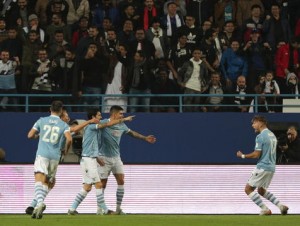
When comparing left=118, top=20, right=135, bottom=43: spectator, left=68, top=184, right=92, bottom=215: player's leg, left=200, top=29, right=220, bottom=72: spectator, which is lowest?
left=68, top=184, right=92, bottom=215: player's leg

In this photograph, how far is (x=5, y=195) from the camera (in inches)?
934

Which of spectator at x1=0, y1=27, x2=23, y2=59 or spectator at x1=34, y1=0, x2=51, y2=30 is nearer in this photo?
spectator at x1=0, y1=27, x2=23, y2=59

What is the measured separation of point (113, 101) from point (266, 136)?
25.7ft

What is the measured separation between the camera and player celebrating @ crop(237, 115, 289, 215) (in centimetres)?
2197

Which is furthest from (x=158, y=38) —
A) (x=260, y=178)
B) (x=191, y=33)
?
(x=260, y=178)

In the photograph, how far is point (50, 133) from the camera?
20.3 meters

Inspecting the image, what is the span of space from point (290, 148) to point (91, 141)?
728 cm

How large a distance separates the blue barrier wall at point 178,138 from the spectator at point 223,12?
2.48 metres

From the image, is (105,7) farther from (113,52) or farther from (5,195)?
(5,195)

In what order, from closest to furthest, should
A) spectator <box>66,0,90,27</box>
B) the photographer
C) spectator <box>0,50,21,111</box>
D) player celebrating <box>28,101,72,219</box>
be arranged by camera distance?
1. player celebrating <box>28,101,72,219</box>
2. the photographer
3. spectator <box>0,50,21,111</box>
4. spectator <box>66,0,90,27</box>

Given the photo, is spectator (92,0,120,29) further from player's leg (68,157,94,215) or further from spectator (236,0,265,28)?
player's leg (68,157,94,215)

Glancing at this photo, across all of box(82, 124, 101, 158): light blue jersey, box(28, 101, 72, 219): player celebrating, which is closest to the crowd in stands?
box(82, 124, 101, 158): light blue jersey
